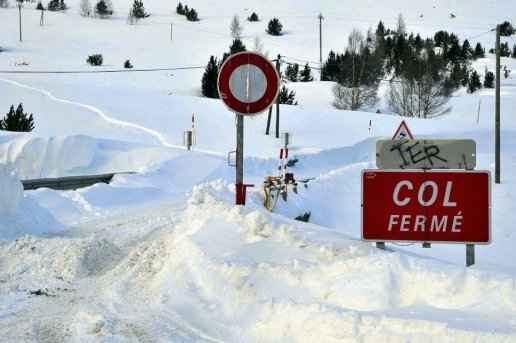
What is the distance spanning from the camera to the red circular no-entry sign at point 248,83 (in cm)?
723

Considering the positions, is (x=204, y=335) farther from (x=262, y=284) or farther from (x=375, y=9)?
(x=375, y=9)

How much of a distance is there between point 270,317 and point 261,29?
79.7 meters

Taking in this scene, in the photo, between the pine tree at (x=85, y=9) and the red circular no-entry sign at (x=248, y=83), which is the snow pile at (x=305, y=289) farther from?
the pine tree at (x=85, y=9)

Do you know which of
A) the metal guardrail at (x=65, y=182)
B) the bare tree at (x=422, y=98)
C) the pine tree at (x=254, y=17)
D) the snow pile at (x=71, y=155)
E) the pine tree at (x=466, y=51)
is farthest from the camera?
the pine tree at (x=254, y=17)

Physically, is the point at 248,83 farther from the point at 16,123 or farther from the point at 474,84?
the point at 474,84

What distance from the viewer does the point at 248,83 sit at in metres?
7.28

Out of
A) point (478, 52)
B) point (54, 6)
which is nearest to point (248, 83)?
point (478, 52)

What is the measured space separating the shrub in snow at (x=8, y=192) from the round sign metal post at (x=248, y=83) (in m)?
3.51

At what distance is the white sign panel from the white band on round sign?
1535 mm

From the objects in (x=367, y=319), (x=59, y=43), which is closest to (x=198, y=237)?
(x=367, y=319)

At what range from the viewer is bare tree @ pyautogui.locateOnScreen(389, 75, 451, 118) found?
52469mm

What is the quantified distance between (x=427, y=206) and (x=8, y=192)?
5.55 metres

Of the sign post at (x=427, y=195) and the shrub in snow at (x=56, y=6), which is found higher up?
the shrub in snow at (x=56, y=6)

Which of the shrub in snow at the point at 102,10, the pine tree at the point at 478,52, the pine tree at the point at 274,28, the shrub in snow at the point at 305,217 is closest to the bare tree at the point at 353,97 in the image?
the pine tree at the point at 478,52
